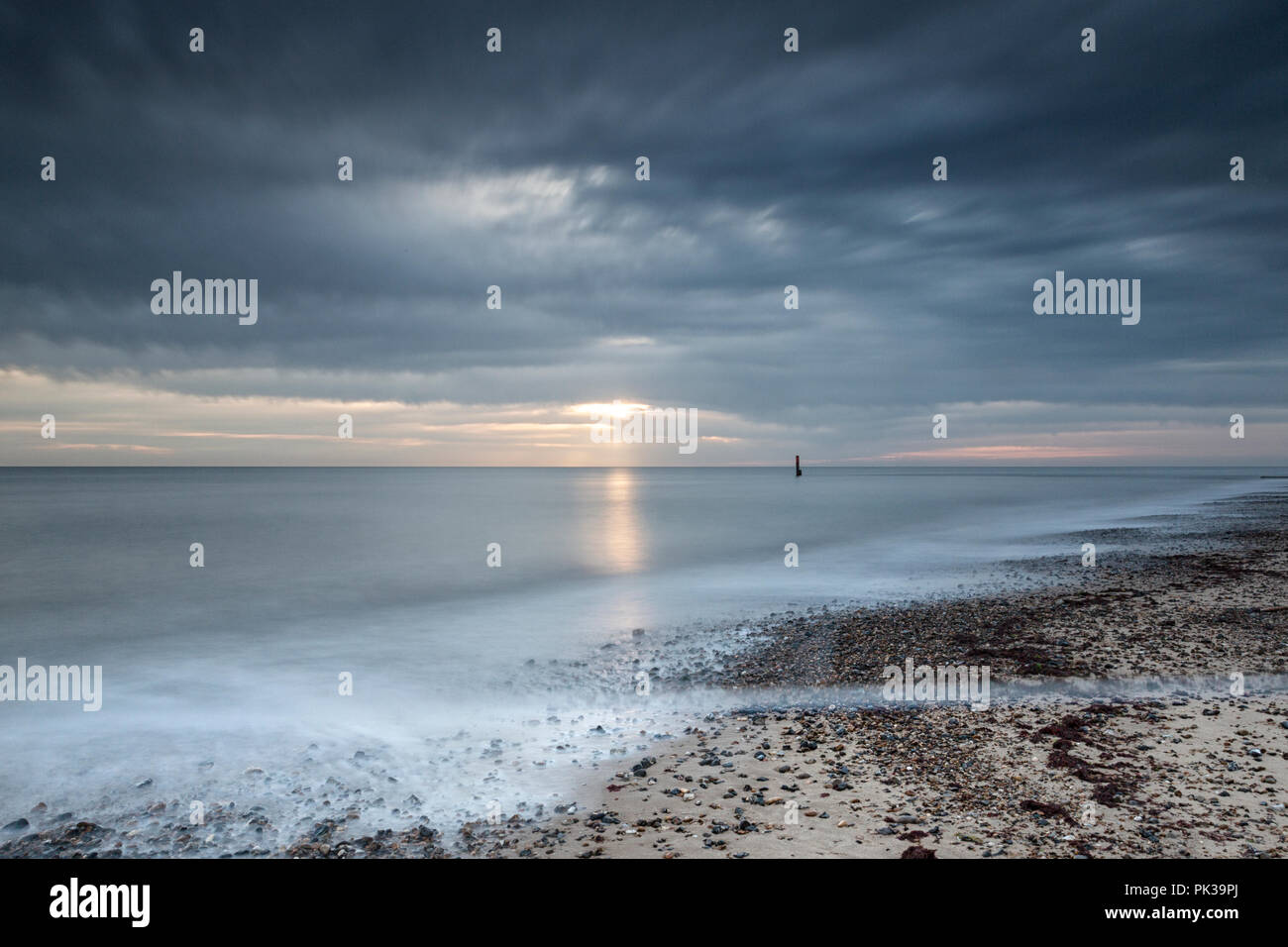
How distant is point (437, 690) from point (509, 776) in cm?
487

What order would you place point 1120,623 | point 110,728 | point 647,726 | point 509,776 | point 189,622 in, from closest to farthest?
point 509,776 → point 647,726 → point 110,728 → point 1120,623 → point 189,622

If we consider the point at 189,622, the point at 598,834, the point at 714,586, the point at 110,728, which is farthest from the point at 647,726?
the point at 189,622

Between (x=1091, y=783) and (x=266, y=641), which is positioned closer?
(x=1091, y=783)

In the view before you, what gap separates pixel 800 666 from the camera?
12.1 metres

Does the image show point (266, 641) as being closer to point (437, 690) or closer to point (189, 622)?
point (189, 622)

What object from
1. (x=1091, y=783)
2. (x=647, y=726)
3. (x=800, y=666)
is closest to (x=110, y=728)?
(x=647, y=726)

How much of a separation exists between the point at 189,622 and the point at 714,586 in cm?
1520

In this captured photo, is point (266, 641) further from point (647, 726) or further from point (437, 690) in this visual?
point (647, 726)
